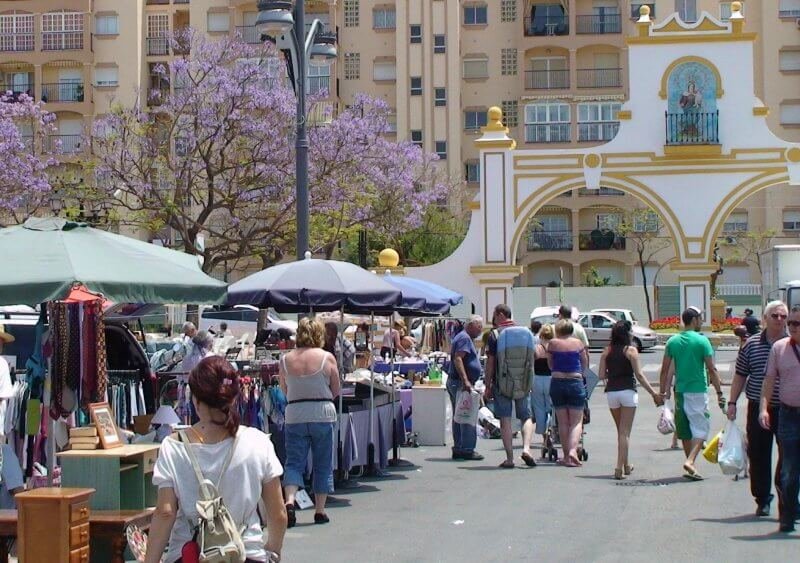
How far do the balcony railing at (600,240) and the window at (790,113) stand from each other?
922 centimetres

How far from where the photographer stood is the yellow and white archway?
34.7 m

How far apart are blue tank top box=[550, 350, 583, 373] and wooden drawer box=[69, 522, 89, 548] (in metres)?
8.13

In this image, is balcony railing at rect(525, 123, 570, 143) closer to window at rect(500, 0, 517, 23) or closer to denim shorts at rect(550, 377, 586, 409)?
window at rect(500, 0, 517, 23)

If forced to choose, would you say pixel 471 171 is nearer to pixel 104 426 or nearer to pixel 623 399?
pixel 623 399

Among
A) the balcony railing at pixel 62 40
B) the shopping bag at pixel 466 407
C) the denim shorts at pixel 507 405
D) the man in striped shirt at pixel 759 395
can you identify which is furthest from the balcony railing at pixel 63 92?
the man in striped shirt at pixel 759 395

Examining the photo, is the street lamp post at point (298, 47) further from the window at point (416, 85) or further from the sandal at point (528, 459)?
the window at point (416, 85)

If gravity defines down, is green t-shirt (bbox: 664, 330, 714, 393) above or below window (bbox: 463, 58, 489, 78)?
below

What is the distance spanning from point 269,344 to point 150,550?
20588 mm

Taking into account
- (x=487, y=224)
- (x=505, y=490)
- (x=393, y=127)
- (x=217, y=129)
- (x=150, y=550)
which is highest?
(x=393, y=127)

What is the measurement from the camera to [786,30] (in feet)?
203

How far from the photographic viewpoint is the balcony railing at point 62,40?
6253 cm

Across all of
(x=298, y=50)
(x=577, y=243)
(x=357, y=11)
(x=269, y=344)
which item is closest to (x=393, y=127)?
(x=357, y=11)

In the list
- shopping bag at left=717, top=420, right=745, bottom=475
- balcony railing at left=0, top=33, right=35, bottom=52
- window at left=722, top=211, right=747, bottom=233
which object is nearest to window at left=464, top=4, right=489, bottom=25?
window at left=722, top=211, right=747, bottom=233

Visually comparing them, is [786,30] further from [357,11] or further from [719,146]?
[719,146]
